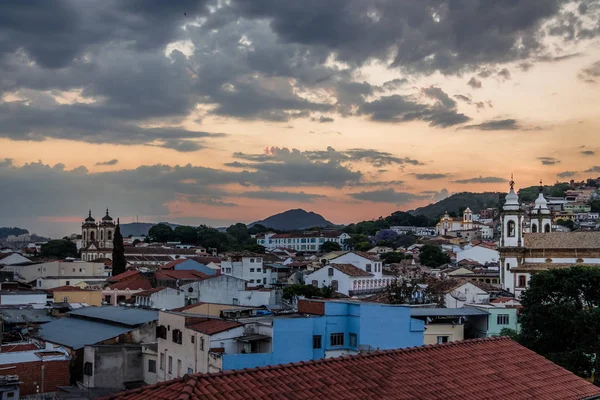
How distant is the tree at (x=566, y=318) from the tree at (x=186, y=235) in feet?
342

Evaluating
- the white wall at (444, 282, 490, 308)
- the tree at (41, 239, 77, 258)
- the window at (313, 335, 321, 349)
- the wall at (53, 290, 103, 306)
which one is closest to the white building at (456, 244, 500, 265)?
the white wall at (444, 282, 490, 308)

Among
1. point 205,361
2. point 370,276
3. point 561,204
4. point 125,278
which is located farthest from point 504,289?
point 561,204

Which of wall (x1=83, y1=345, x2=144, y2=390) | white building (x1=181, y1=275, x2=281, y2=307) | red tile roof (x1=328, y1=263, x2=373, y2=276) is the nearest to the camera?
wall (x1=83, y1=345, x2=144, y2=390)

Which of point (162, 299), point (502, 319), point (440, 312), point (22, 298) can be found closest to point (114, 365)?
point (440, 312)

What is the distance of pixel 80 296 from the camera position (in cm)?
4944

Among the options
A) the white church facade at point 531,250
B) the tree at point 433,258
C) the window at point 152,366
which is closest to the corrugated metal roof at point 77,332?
the window at point 152,366

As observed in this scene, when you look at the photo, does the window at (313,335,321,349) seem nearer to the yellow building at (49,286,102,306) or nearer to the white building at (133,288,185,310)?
the white building at (133,288,185,310)

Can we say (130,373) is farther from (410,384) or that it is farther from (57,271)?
(57,271)

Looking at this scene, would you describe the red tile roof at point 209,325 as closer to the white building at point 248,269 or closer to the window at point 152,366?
the window at point 152,366

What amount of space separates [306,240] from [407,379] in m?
133

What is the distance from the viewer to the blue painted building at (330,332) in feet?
80.1

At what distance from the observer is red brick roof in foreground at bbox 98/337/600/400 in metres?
10.8

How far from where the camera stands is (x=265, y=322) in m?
25.2

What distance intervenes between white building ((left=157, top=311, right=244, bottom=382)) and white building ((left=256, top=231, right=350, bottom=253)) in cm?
11350
